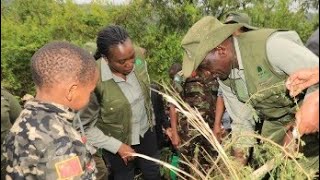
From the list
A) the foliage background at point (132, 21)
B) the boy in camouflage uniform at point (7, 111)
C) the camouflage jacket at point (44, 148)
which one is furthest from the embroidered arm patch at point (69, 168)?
the foliage background at point (132, 21)

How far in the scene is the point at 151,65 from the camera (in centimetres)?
635

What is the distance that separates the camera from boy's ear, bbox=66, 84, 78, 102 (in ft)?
6.01

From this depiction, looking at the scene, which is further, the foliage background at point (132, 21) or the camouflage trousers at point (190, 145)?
the foliage background at point (132, 21)

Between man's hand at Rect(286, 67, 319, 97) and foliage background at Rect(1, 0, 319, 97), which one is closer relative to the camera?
man's hand at Rect(286, 67, 319, 97)

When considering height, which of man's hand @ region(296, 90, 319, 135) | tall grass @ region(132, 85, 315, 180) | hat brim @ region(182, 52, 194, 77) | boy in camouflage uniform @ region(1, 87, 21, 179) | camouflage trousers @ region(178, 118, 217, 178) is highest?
man's hand @ region(296, 90, 319, 135)

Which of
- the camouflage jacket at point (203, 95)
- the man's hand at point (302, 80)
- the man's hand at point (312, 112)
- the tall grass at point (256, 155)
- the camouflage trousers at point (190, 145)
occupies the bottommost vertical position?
the camouflage trousers at point (190, 145)

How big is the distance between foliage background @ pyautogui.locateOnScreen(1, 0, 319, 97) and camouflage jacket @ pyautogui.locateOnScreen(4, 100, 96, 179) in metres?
4.27

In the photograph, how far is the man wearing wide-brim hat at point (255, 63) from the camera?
7.76 feet

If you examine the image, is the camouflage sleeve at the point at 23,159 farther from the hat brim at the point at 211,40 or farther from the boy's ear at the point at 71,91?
the hat brim at the point at 211,40

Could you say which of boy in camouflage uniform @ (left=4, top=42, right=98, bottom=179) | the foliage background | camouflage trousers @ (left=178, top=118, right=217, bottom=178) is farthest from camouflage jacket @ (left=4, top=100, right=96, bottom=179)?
the foliage background

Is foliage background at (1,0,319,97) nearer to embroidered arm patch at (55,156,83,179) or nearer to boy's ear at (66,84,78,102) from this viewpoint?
boy's ear at (66,84,78,102)

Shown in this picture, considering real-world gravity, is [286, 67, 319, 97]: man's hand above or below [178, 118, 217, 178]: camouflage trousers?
above

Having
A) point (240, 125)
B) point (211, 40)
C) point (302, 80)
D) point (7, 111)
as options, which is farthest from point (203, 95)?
point (302, 80)

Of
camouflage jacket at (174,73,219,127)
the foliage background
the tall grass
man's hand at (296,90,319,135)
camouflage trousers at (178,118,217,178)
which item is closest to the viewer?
man's hand at (296,90,319,135)
